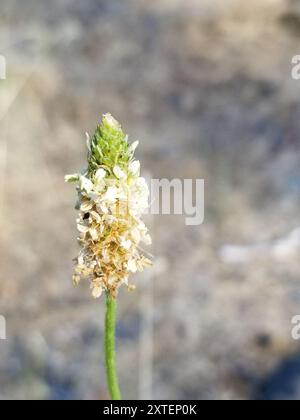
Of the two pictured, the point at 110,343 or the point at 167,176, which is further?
the point at 167,176

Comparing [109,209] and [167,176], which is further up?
[167,176]

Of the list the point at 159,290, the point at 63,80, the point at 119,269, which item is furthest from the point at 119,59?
the point at 119,269

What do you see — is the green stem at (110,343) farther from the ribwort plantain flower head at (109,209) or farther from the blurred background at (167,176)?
the blurred background at (167,176)

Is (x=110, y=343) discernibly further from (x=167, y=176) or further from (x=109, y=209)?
(x=167, y=176)

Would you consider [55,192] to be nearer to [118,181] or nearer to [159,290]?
[159,290]

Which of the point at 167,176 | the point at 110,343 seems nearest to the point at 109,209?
the point at 110,343

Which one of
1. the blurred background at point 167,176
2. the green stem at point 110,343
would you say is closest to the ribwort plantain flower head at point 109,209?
the green stem at point 110,343
